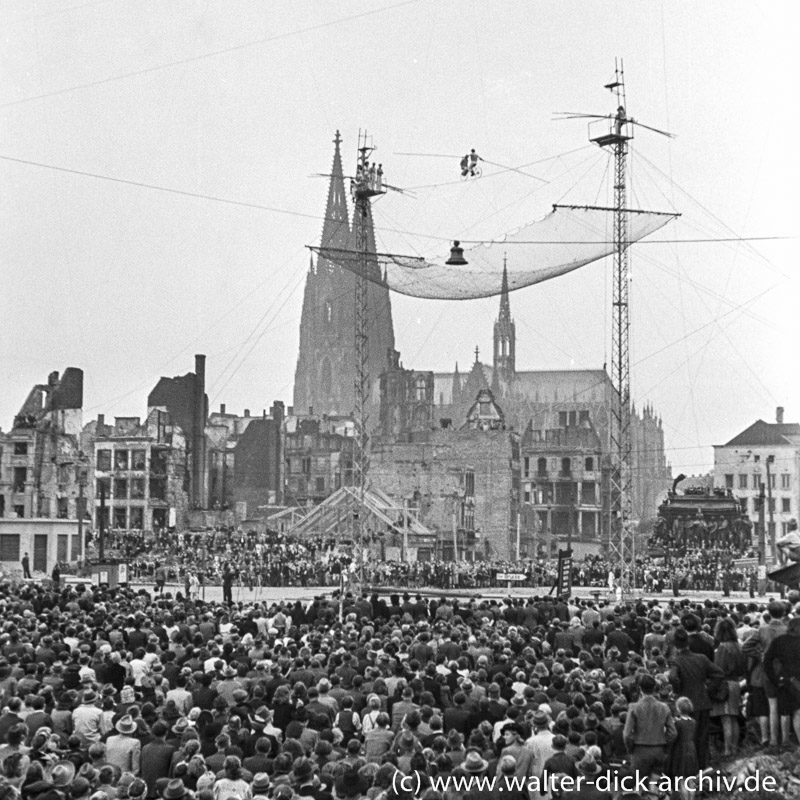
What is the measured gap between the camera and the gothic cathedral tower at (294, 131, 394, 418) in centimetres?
13525

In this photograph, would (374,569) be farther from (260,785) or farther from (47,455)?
(260,785)

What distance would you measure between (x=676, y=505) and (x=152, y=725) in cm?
5195

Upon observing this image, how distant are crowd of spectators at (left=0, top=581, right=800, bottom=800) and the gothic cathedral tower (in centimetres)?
11732

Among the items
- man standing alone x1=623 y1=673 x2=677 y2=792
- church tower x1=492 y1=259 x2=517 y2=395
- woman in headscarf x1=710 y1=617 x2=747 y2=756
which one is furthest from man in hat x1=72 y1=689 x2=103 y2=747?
church tower x1=492 y1=259 x2=517 y2=395

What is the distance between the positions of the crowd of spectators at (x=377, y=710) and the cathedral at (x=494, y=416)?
124ft

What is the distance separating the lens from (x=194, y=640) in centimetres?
1767

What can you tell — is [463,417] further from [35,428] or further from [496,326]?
[35,428]

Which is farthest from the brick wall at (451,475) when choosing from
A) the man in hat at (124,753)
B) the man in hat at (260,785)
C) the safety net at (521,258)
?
the man in hat at (260,785)

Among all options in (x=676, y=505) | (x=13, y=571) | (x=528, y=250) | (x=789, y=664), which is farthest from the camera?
(x=676, y=505)

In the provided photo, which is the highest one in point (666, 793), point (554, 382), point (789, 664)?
point (554, 382)

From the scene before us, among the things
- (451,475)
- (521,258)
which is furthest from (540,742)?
(451,475)

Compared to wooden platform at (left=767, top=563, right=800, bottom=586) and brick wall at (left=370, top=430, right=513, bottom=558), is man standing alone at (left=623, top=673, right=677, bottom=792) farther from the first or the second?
brick wall at (left=370, top=430, right=513, bottom=558)

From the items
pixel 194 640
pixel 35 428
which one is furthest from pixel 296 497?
pixel 194 640

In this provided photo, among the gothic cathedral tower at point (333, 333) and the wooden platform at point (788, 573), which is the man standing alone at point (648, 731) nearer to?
the wooden platform at point (788, 573)
